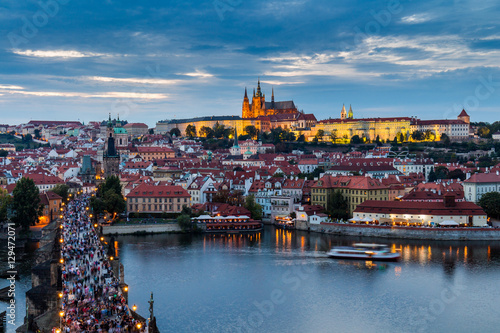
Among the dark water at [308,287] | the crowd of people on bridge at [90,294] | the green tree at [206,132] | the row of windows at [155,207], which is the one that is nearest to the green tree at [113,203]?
the row of windows at [155,207]

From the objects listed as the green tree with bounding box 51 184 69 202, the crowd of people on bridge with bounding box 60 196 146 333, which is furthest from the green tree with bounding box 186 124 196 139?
the crowd of people on bridge with bounding box 60 196 146 333

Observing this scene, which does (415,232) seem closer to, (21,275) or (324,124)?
(21,275)

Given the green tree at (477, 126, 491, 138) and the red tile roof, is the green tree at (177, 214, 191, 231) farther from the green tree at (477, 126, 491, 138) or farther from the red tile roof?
the green tree at (477, 126, 491, 138)

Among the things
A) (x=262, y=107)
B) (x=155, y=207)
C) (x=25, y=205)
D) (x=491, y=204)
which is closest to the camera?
(x=25, y=205)

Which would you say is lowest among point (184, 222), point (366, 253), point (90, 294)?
point (366, 253)

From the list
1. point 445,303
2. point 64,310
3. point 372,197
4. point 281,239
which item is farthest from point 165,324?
point 372,197

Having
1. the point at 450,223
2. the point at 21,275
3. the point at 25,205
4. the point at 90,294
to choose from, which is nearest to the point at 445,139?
the point at 450,223

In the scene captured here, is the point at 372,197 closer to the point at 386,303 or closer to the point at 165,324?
the point at 386,303
